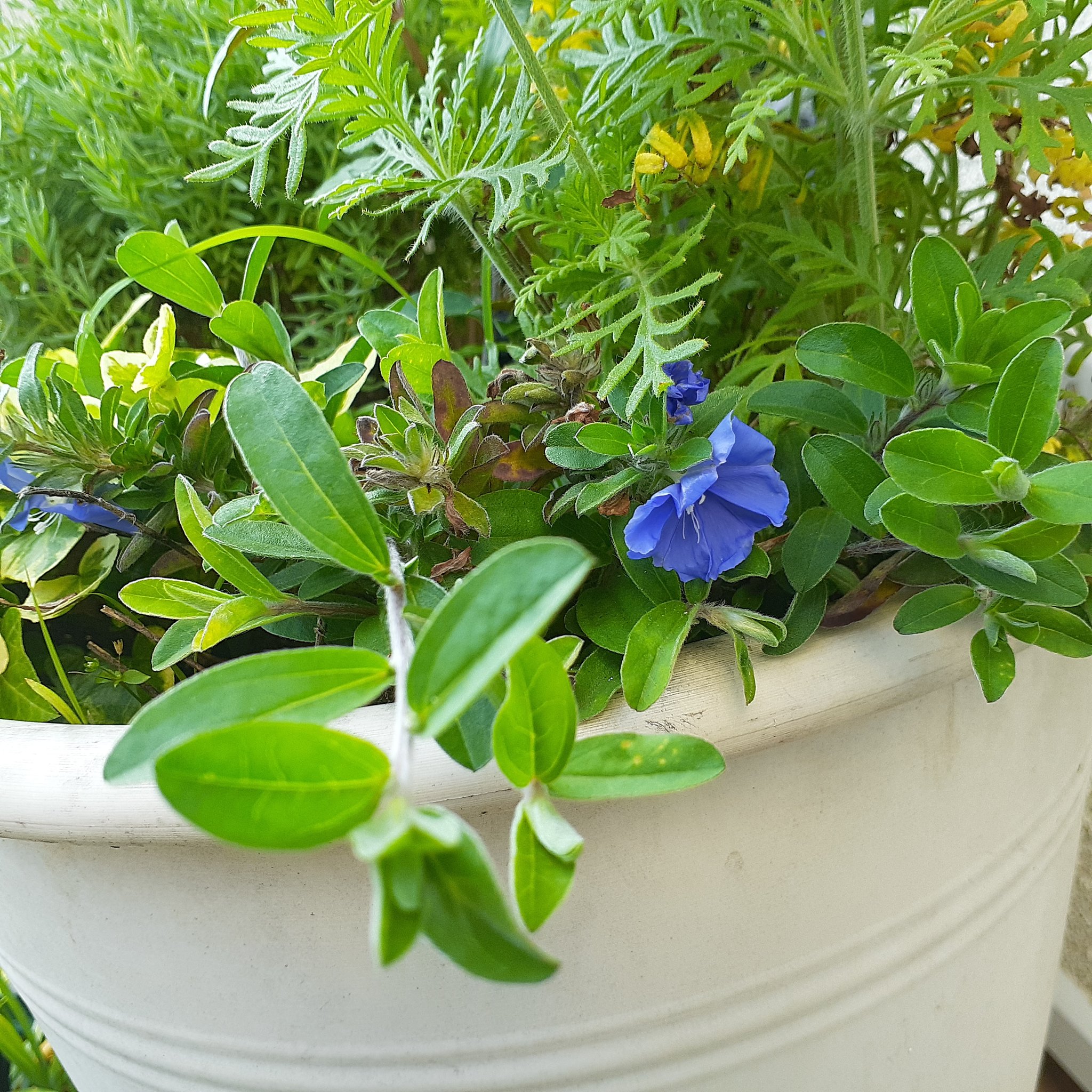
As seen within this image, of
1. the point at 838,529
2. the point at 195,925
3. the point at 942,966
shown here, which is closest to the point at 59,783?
the point at 195,925

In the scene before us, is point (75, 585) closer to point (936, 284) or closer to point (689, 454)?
point (689, 454)

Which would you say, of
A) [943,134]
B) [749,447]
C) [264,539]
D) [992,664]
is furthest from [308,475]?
[943,134]

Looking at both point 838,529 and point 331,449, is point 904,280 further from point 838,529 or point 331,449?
point 331,449

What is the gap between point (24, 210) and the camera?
0.68 m

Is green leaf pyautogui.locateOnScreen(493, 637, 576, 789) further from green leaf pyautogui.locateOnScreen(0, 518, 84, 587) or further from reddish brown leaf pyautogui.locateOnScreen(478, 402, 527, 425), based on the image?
green leaf pyautogui.locateOnScreen(0, 518, 84, 587)

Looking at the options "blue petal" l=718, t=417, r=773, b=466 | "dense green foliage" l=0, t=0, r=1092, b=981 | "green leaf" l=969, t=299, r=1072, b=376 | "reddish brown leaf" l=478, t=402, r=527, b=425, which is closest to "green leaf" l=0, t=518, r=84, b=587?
"dense green foliage" l=0, t=0, r=1092, b=981

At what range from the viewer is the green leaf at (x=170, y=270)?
48 centimetres

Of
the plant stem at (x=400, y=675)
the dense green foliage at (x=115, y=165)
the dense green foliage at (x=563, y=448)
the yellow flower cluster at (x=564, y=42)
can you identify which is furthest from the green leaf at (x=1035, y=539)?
the dense green foliage at (x=115, y=165)

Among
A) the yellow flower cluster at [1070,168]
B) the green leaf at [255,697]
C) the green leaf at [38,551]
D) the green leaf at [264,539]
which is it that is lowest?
the green leaf at [38,551]

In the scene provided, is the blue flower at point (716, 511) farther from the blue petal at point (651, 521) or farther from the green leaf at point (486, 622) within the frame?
the green leaf at point (486, 622)

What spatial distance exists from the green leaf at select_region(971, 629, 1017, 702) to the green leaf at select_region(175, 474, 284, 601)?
282 mm

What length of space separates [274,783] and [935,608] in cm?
27

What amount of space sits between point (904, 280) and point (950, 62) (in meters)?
0.17

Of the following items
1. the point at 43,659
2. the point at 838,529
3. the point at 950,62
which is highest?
the point at 950,62
